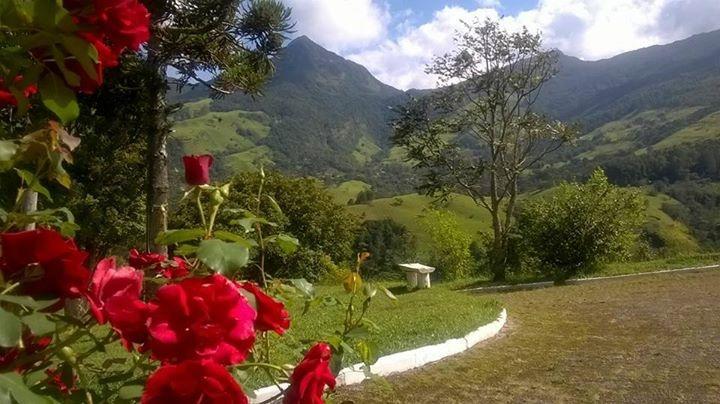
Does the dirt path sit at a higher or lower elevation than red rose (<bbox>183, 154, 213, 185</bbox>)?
lower

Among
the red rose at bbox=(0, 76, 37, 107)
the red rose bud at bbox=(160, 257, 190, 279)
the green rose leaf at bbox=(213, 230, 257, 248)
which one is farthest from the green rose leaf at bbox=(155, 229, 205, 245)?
the red rose at bbox=(0, 76, 37, 107)

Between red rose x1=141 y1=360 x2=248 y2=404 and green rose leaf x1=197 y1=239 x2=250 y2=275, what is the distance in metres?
0.13

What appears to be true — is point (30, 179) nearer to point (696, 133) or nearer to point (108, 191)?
point (108, 191)

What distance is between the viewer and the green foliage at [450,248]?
64.8 feet

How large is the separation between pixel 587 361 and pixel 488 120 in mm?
12111

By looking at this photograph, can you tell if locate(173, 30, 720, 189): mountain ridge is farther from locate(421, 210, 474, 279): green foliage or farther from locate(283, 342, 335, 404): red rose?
locate(283, 342, 335, 404): red rose

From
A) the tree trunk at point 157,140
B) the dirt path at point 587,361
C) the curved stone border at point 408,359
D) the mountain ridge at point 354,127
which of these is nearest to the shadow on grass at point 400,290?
the dirt path at point 587,361

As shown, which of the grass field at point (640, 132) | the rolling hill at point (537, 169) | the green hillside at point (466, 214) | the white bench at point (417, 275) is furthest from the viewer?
the grass field at point (640, 132)

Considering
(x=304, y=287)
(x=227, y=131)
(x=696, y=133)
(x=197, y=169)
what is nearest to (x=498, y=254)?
(x=304, y=287)

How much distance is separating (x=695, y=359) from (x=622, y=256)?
10728 millimetres

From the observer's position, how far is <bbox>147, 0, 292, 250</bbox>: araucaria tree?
18.7ft

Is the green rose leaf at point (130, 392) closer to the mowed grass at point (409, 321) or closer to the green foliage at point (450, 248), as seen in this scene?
the mowed grass at point (409, 321)

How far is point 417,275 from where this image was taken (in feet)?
38.2

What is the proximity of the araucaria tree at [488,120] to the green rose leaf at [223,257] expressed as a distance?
15212mm
